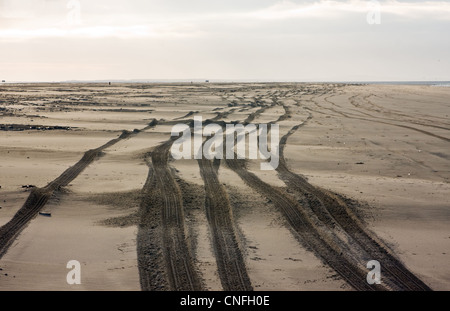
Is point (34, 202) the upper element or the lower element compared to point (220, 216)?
upper

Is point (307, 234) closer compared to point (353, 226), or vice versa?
point (307, 234)

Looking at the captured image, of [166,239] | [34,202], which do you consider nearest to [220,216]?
[166,239]

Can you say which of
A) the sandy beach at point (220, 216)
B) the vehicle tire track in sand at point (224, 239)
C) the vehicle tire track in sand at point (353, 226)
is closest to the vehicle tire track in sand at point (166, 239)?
the sandy beach at point (220, 216)

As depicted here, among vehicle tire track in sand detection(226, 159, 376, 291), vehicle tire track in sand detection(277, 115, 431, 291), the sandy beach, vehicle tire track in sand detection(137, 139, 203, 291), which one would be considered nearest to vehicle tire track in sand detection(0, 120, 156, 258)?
the sandy beach

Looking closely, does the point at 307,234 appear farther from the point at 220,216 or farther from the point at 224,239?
the point at 220,216
